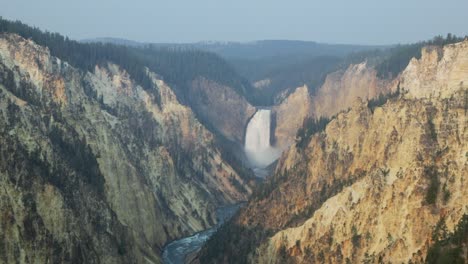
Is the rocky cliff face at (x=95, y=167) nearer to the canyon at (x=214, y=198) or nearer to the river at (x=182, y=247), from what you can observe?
the canyon at (x=214, y=198)

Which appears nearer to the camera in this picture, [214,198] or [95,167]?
[95,167]

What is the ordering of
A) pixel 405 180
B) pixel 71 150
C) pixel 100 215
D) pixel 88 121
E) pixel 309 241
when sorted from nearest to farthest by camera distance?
pixel 405 180, pixel 309 241, pixel 100 215, pixel 71 150, pixel 88 121

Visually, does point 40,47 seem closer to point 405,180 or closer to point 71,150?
point 71,150

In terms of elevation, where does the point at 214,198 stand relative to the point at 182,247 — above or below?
below

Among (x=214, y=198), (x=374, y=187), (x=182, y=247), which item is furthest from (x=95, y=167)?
(x=214, y=198)

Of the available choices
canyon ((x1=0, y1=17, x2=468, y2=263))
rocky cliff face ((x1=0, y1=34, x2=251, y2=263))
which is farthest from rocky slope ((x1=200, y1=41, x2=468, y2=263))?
rocky cliff face ((x1=0, y1=34, x2=251, y2=263))

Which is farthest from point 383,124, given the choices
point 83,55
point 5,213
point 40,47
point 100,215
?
point 83,55

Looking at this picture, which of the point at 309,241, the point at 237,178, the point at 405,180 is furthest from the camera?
the point at 237,178

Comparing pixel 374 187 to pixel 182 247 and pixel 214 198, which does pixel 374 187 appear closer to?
pixel 182 247
